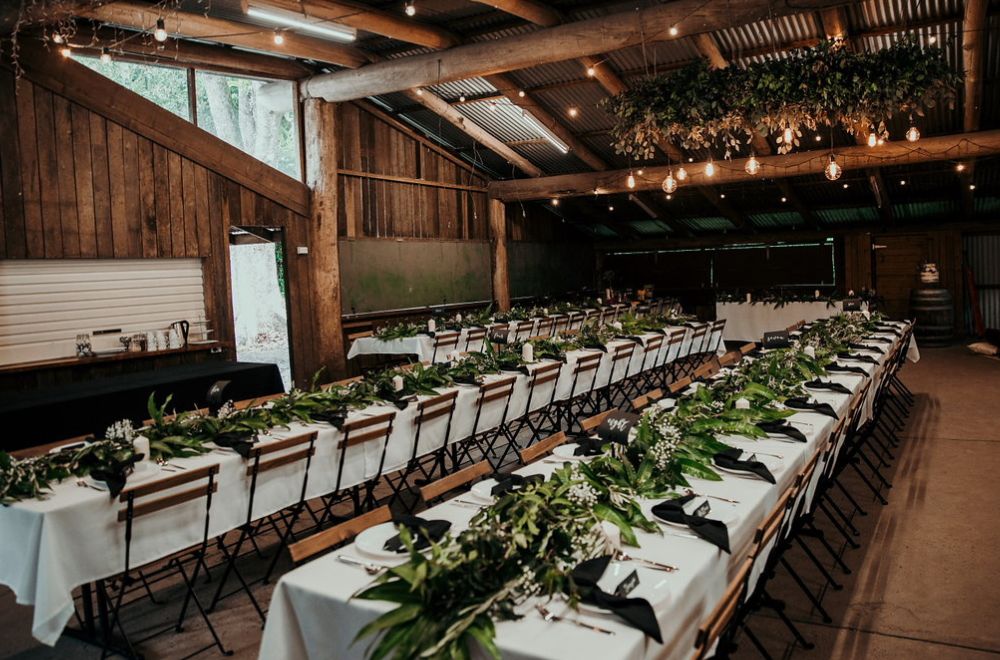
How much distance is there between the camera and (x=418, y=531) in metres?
2.61

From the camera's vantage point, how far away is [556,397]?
664 centimetres

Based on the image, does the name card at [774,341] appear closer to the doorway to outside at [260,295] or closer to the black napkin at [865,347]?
the black napkin at [865,347]

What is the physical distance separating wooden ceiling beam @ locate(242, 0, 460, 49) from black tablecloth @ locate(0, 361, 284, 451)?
13.7 ft

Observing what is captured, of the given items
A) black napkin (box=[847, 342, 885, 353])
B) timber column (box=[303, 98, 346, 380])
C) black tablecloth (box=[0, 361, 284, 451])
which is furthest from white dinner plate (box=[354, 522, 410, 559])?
timber column (box=[303, 98, 346, 380])

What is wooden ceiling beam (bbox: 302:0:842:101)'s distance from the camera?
7.78m

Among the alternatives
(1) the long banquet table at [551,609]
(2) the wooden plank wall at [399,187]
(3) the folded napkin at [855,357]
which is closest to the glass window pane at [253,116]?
(2) the wooden plank wall at [399,187]

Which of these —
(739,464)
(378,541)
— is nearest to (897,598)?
(739,464)

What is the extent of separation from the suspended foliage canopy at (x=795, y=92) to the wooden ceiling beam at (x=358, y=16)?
2869mm

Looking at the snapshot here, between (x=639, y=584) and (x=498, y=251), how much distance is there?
44.0 ft

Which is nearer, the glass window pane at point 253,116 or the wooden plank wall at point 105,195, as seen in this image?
the wooden plank wall at point 105,195

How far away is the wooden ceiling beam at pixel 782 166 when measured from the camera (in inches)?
431

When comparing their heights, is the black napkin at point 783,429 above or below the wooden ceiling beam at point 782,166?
below

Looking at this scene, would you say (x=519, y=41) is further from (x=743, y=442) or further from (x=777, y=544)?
(x=777, y=544)

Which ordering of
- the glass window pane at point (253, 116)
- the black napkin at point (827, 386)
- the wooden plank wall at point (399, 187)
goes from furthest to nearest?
the wooden plank wall at point (399, 187), the glass window pane at point (253, 116), the black napkin at point (827, 386)
